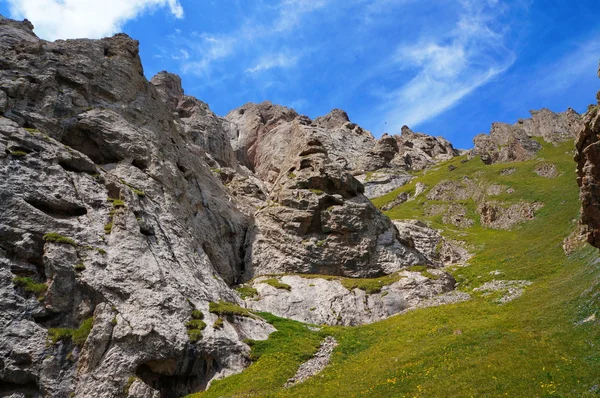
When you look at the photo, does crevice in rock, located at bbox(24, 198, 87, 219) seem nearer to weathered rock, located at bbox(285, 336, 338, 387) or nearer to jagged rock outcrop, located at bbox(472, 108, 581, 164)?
weathered rock, located at bbox(285, 336, 338, 387)

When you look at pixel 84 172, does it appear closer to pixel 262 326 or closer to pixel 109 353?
pixel 109 353

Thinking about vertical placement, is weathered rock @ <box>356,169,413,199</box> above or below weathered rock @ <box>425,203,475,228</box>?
above

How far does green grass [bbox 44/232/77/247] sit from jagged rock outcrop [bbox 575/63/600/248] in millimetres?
34853

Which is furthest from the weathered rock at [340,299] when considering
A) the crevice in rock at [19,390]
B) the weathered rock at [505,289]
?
the crevice in rock at [19,390]

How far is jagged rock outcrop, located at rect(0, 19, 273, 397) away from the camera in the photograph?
90.2 feet

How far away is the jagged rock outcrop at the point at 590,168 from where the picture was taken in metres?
18.5

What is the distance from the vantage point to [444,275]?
52.0m

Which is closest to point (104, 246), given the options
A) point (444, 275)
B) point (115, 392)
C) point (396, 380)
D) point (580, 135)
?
point (115, 392)

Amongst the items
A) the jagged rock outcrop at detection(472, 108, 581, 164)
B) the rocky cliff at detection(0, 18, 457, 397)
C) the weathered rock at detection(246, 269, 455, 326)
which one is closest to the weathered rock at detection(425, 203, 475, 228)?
the rocky cliff at detection(0, 18, 457, 397)

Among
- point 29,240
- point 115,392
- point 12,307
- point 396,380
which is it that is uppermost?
point 29,240

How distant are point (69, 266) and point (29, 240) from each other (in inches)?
144

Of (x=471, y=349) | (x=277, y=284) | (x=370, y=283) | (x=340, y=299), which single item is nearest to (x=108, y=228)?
(x=277, y=284)

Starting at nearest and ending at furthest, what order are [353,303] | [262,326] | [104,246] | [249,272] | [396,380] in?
[396,380]
[104,246]
[262,326]
[353,303]
[249,272]

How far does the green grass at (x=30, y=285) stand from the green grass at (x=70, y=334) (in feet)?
10.4
